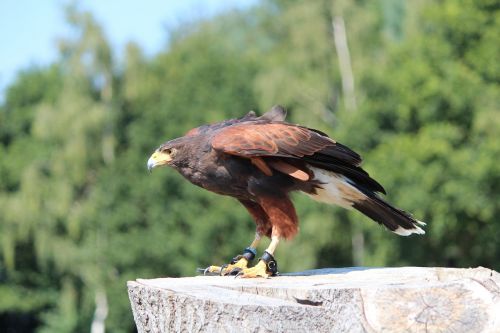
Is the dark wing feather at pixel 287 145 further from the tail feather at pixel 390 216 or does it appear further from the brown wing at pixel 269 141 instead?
the tail feather at pixel 390 216

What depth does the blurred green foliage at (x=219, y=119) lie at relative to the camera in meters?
26.4

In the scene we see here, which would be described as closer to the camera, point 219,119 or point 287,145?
point 287,145

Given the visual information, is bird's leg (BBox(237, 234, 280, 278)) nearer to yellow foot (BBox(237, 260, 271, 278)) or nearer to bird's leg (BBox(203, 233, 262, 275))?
yellow foot (BBox(237, 260, 271, 278))

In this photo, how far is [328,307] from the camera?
6254 millimetres

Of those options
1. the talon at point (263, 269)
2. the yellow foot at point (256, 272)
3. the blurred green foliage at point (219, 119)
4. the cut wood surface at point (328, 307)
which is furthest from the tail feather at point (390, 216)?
the blurred green foliage at point (219, 119)

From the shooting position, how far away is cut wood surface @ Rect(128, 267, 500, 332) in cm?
602

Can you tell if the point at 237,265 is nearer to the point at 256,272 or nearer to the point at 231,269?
the point at 231,269

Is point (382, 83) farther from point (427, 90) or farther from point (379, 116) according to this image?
point (427, 90)

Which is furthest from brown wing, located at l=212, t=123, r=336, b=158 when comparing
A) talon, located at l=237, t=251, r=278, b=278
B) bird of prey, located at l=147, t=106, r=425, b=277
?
talon, located at l=237, t=251, r=278, b=278

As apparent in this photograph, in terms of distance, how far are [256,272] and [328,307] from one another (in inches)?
67.0

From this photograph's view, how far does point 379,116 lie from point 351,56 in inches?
202

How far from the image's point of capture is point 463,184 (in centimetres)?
2523

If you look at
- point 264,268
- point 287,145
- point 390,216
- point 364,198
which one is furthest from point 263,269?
point 390,216

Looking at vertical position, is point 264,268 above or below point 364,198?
below
